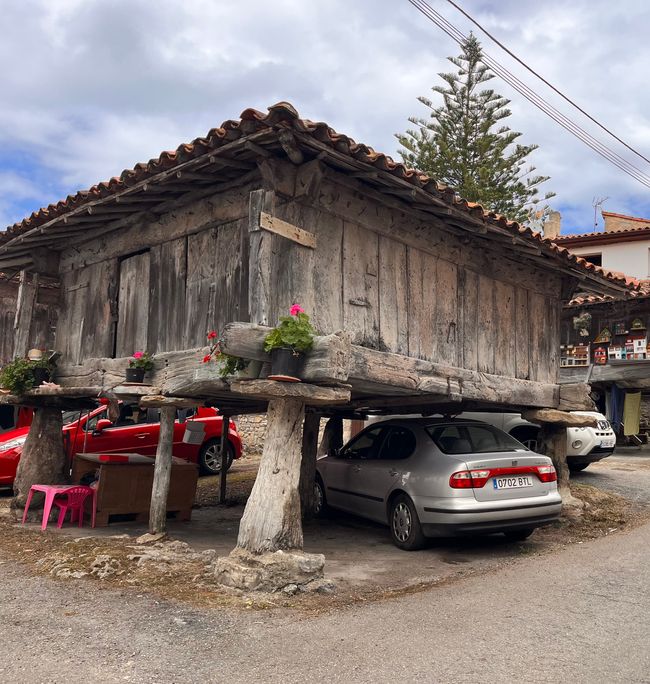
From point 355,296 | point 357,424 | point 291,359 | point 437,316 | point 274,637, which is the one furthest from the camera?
point 357,424

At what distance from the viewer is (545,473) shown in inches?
297

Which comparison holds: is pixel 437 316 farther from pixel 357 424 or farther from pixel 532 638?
pixel 357 424

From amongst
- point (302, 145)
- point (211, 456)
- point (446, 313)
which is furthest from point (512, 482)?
point (211, 456)

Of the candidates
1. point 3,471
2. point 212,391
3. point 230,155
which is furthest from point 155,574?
point 3,471

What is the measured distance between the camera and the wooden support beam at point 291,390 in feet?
18.0

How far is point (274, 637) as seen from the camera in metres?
4.34

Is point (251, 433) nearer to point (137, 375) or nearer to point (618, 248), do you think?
point (137, 375)

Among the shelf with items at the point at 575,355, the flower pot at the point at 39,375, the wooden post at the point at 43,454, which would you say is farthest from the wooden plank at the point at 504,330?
the shelf with items at the point at 575,355

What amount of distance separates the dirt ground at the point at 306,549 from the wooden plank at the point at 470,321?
230 cm

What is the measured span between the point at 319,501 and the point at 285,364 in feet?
15.9

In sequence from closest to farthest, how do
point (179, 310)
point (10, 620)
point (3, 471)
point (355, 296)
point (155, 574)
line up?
point (10, 620) → point (155, 574) → point (355, 296) → point (179, 310) → point (3, 471)

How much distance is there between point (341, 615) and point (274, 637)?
0.73 meters

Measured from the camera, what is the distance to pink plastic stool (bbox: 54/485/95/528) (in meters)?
8.93

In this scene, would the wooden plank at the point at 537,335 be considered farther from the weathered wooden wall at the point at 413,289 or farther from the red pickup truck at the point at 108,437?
the red pickup truck at the point at 108,437
